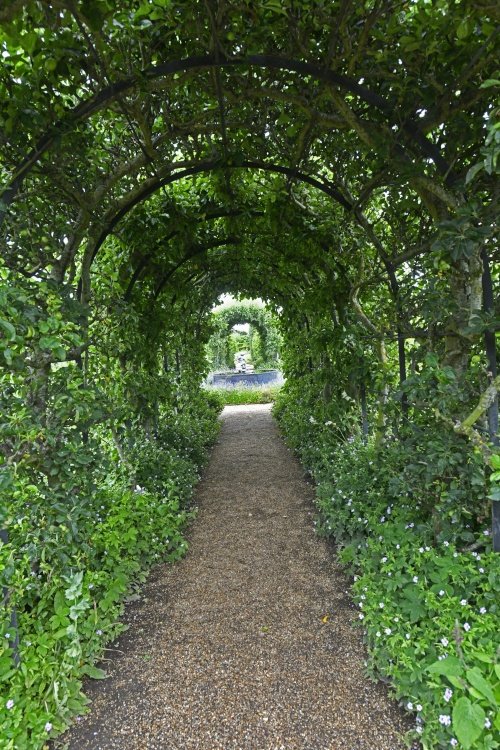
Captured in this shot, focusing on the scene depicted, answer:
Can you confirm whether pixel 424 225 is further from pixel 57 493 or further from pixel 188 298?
pixel 188 298

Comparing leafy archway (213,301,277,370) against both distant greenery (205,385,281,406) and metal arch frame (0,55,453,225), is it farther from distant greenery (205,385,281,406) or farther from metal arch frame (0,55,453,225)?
metal arch frame (0,55,453,225)

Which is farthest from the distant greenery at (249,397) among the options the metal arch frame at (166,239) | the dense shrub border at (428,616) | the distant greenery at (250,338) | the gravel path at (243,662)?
the dense shrub border at (428,616)

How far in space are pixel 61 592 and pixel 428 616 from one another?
5.34 ft

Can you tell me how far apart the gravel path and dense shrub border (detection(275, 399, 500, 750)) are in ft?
0.55

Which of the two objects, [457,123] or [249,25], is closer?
[249,25]

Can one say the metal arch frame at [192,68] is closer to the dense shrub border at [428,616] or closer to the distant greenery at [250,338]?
the dense shrub border at [428,616]

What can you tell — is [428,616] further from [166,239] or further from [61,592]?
[166,239]

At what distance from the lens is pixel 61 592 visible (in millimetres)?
1950

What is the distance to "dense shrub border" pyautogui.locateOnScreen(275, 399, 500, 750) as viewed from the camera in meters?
1.34

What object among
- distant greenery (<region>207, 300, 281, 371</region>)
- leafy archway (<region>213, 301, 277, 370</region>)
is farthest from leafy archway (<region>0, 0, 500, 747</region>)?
leafy archway (<region>213, 301, 277, 370</region>)

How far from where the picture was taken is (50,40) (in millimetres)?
1690

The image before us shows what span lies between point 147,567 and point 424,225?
292 centimetres

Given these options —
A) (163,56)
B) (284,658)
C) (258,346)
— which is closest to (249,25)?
(163,56)

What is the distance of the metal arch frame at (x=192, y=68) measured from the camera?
184 centimetres
